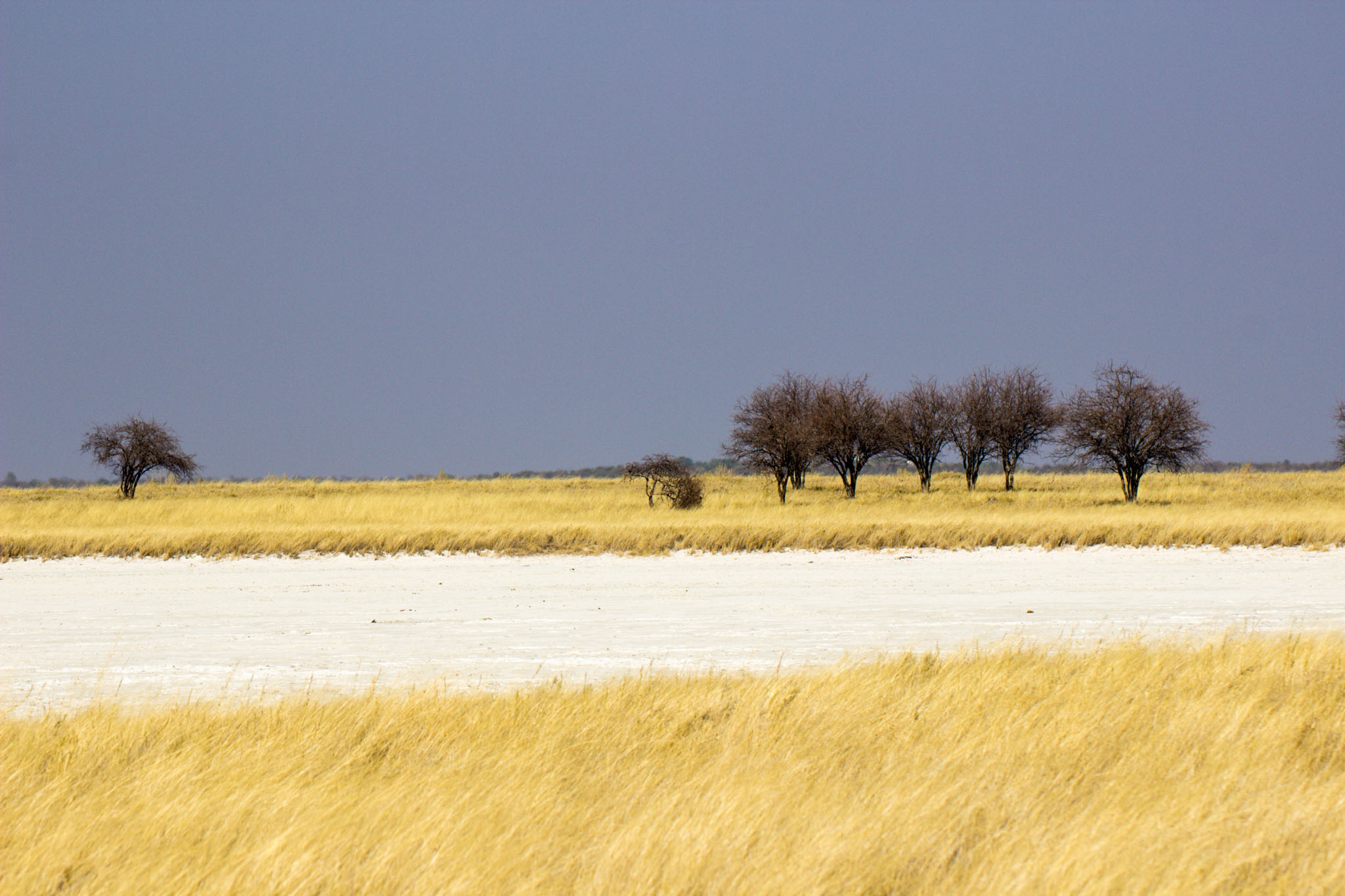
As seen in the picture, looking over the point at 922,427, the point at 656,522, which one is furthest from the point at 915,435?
the point at 656,522

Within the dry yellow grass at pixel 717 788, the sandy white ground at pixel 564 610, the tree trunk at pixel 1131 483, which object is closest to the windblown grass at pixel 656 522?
the tree trunk at pixel 1131 483

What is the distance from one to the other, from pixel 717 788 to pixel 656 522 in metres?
19.3

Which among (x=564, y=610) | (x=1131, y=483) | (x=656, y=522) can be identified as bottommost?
(x=564, y=610)

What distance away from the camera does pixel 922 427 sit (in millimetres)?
51594

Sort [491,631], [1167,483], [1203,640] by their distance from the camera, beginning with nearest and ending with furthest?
1. [1203,640]
2. [491,631]
3. [1167,483]

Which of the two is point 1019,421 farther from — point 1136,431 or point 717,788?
point 717,788

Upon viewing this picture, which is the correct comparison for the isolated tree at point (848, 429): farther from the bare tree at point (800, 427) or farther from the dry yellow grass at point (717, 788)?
the dry yellow grass at point (717, 788)

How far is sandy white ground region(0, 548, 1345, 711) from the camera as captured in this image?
8961 mm

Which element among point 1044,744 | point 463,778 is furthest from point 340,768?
point 1044,744

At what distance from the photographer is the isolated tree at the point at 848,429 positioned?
44.7 m

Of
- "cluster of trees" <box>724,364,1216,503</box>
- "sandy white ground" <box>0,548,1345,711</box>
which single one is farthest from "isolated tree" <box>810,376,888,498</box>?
"sandy white ground" <box>0,548,1345,711</box>

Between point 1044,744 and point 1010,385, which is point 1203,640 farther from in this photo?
point 1010,385

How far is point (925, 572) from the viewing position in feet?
55.3

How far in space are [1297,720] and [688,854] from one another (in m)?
4.41
